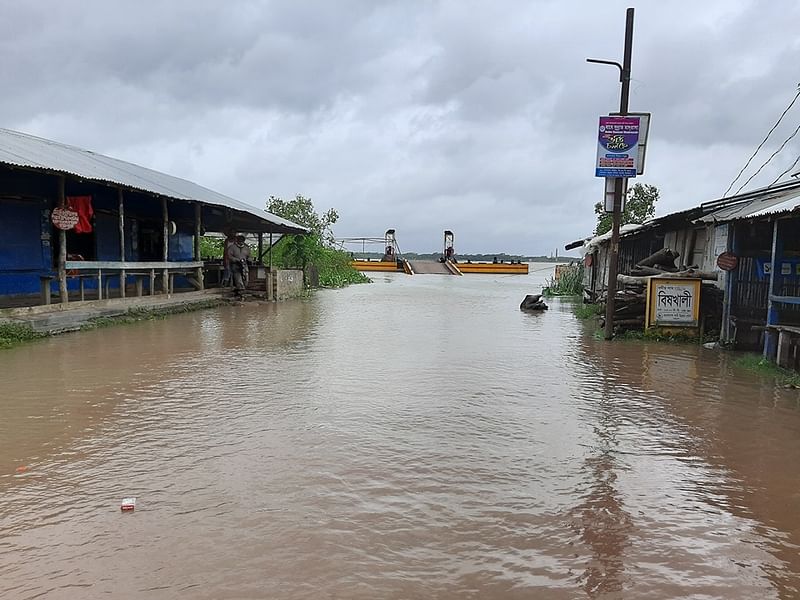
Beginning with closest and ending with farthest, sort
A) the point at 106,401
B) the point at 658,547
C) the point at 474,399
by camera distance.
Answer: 1. the point at 658,547
2. the point at 106,401
3. the point at 474,399

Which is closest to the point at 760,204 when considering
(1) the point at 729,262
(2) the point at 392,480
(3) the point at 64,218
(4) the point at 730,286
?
(1) the point at 729,262

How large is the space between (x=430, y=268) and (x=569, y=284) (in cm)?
2824

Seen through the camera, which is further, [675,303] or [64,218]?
[64,218]

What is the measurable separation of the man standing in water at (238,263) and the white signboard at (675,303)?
12.9 m

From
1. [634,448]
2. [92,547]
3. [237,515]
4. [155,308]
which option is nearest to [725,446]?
[634,448]

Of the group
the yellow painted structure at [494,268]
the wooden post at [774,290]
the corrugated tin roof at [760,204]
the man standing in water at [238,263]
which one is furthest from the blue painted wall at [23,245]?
the yellow painted structure at [494,268]

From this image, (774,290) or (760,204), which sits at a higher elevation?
(760,204)

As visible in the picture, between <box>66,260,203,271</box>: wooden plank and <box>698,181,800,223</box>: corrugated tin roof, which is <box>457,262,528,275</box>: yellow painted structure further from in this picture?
<box>698,181,800,223</box>: corrugated tin roof

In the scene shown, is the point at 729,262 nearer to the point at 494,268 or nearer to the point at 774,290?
the point at 774,290

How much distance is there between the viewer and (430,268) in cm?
5747

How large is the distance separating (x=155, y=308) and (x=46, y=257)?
271 centimetres

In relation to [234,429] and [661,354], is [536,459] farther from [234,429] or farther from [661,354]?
[661,354]

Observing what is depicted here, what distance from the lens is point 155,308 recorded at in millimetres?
15211

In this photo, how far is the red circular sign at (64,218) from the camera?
1227cm
